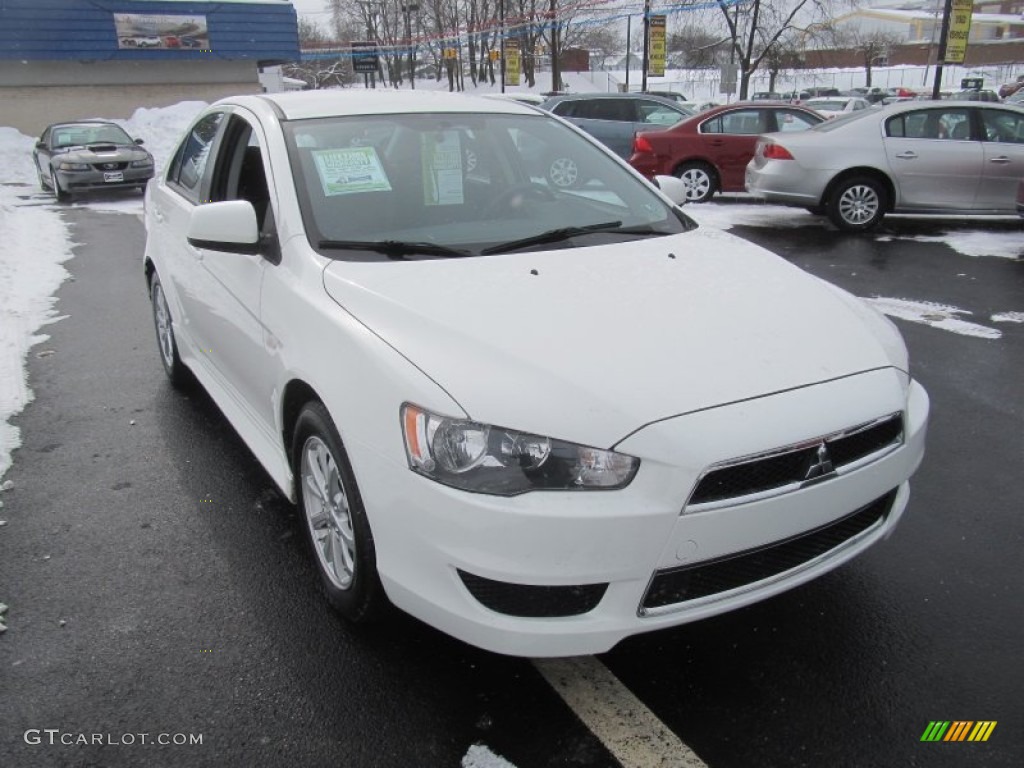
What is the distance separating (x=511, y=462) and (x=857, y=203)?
9.19 m

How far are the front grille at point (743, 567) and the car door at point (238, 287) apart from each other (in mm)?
1623

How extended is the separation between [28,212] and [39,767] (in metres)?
13.7

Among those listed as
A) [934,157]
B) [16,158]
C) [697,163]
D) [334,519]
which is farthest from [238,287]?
[16,158]

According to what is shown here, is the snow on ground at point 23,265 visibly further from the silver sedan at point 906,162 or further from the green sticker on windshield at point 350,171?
the silver sedan at point 906,162

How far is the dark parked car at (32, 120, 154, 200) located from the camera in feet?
46.9

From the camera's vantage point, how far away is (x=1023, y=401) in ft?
14.8

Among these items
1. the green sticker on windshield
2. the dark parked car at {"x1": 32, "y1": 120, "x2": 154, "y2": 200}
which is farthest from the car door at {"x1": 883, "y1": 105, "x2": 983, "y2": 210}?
the dark parked car at {"x1": 32, "y1": 120, "x2": 154, "y2": 200}

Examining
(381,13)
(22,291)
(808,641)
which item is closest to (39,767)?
(808,641)

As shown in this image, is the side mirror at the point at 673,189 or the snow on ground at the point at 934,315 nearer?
the side mirror at the point at 673,189

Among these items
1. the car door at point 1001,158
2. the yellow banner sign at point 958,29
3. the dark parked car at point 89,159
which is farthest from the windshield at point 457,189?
the yellow banner sign at point 958,29

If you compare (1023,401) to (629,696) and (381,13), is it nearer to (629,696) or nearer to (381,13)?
(629,696)

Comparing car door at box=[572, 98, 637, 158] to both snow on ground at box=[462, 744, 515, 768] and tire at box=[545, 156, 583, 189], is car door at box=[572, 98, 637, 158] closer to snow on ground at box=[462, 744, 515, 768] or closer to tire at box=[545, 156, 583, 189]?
tire at box=[545, 156, 583, 189]

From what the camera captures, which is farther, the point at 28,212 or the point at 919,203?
the point at 28,212

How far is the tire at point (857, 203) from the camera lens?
9766 mm
